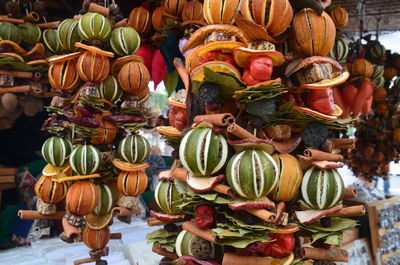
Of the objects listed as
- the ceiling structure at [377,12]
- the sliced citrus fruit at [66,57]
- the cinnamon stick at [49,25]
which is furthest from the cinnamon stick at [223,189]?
the ceiling structure at [377,12]

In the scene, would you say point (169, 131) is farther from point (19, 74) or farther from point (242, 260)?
point (19, 74)

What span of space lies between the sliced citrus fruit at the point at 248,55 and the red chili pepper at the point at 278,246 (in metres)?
0.38

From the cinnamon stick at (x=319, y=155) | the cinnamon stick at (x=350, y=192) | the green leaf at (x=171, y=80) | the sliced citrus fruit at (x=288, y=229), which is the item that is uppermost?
the green leaf at (x=171, y=80)

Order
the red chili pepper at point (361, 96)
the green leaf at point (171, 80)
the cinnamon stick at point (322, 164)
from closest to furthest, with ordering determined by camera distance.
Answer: the cinnamon stick at point (322, 164) → the red chili pepper at point (361, 96) → the green leaf at point (171, 80)

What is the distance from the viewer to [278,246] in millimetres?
753

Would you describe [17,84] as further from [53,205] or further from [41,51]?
[53,205]

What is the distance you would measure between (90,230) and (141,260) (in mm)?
630

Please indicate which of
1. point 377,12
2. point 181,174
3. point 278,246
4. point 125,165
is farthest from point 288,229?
point 377,12

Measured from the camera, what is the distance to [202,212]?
74 centimetres

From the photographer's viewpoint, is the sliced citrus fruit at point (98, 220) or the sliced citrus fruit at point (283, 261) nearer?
the sliced citrus fruit at point (283, 261)

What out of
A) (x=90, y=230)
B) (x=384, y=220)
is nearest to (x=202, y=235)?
(x=90, y=230)

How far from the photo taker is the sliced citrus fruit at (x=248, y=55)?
734mm

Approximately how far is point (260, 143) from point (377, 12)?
2393 mm

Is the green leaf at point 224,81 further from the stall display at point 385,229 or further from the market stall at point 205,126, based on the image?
the stall display at point 385,229
